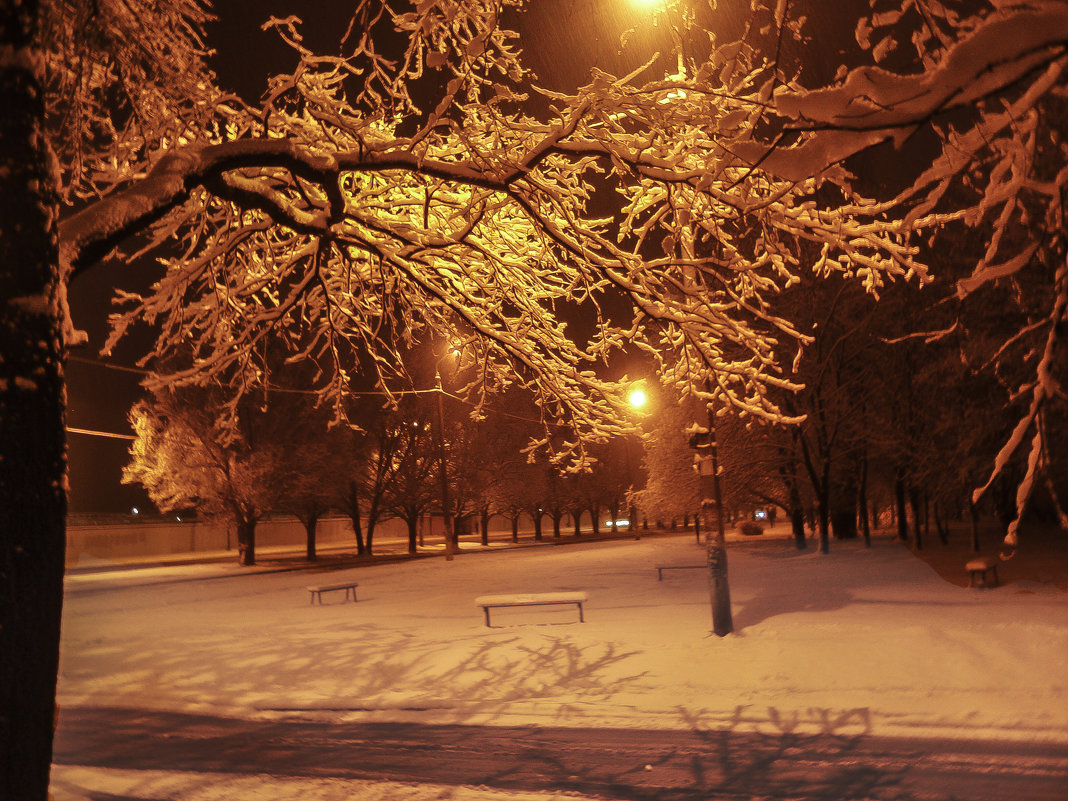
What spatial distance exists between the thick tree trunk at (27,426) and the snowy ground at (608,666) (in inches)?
123

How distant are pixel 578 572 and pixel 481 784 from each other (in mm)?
18869

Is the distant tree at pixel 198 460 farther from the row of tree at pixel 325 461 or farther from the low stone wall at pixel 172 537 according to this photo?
the low stone wall at pixel 172 537

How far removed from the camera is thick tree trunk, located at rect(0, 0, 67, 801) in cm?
350

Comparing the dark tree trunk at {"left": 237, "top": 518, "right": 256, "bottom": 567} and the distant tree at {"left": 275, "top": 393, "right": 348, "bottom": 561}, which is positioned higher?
the distant tree at {"left": 275, "top": 393, "right": 348, "bottom": 561}

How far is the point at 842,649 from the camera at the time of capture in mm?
9562

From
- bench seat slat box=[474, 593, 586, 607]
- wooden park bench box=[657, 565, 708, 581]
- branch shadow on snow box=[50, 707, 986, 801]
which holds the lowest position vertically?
branch shadow on snow box=[50, 707, 986, 801]

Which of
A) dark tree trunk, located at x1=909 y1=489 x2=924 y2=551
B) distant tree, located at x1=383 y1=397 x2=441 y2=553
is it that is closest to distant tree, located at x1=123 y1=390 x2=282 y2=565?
distant tree, located at x1=383 y1=397 x2=441 y2=553

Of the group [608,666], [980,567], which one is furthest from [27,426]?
[980,567]

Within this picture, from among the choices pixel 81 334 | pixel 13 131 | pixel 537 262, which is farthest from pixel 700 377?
pixel 13 131

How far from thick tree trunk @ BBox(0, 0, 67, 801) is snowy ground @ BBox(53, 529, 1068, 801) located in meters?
3.12

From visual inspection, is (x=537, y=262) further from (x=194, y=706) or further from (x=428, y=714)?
(x=194, y=706)

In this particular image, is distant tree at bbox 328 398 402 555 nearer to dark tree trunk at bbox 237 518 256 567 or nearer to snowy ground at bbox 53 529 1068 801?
dark tree trunk at bbox 237 518 256 567

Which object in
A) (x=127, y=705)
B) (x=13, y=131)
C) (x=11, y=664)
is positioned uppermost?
(x=13, y=131)

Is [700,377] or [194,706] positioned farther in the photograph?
[194,706]
